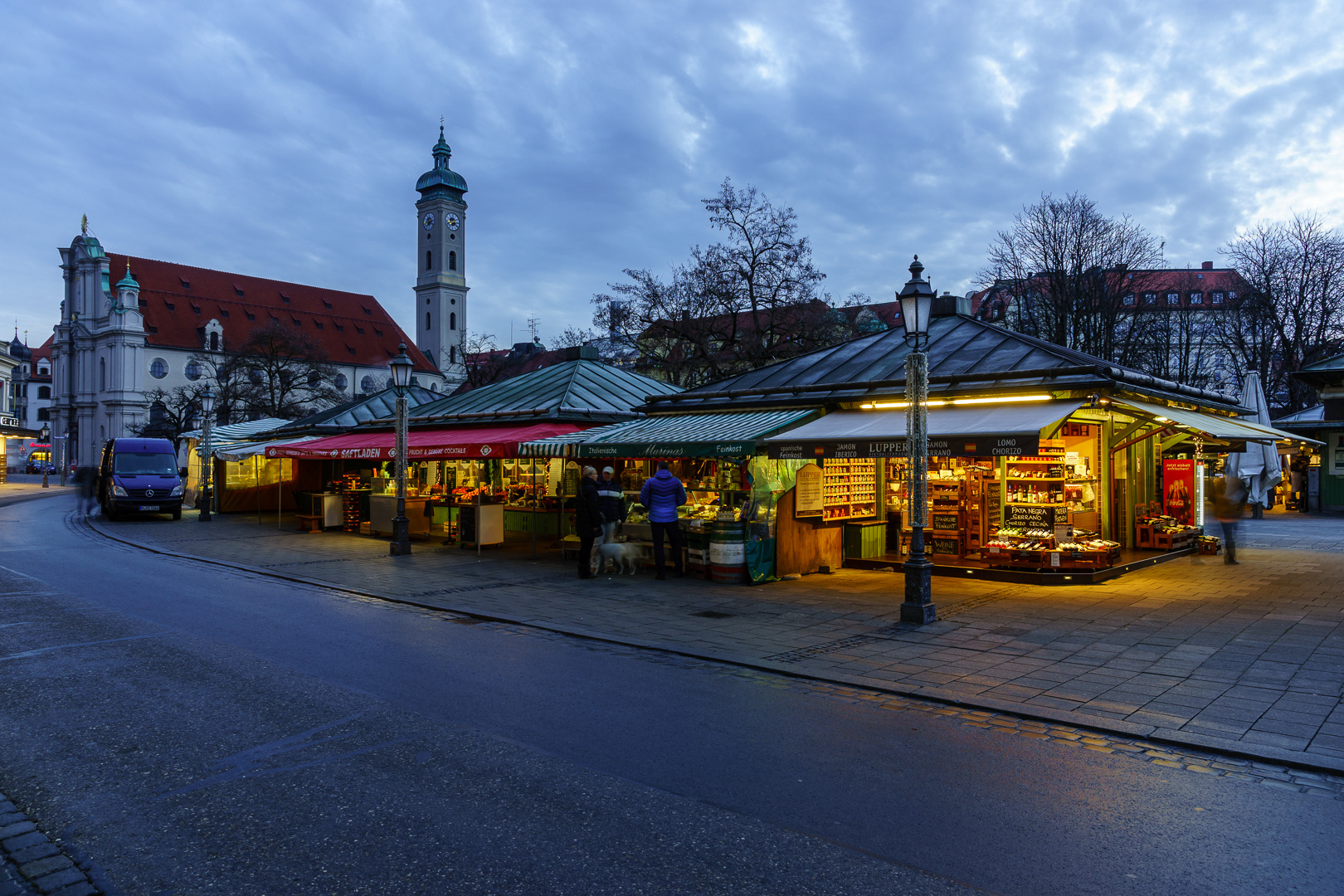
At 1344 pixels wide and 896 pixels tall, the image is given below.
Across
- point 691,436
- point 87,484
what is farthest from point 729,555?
point 87,484

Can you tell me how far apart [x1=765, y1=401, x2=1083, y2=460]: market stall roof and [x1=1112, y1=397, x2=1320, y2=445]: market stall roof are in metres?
2.05

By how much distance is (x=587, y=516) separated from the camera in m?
13.4

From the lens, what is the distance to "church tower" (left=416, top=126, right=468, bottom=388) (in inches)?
3568

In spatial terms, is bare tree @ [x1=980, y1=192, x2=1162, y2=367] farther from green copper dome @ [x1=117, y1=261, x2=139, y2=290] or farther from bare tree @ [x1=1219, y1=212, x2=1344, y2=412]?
green copper dome @ [x1=117, y1=261, x2=139, y2=290]

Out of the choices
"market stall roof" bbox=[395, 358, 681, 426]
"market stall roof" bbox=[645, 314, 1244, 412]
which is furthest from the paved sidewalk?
"market stall roof" bbox=[395, 358, 681, 426]

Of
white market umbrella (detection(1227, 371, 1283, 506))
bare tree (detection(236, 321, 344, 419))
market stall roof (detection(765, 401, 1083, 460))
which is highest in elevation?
bare tree (detection(236, 321, 344, 419))

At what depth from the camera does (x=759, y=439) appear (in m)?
12.8

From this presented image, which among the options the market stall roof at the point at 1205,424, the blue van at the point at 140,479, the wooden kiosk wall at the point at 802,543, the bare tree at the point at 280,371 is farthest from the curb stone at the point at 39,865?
the bare tree at the point at 280,371

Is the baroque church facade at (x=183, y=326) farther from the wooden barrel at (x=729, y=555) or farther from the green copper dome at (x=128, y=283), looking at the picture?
the wooden barrel at (x=729, y=555)

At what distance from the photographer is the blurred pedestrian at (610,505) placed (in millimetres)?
14008

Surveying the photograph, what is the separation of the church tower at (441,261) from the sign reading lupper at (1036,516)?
8082cm

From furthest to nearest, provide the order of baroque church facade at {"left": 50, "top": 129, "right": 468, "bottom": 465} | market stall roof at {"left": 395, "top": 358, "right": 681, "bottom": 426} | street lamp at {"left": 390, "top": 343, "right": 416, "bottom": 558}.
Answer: baroque church facade at {"left": 50, "top": 129, "right": 468, "bottom": 465} < market stall roof at {"left": 395, "top": 358, "right": 681, "bottom": 426} < street lamp at {"left": 390, "top": 343, "right": 416, "bottom": 558}

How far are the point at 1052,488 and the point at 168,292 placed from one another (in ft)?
277

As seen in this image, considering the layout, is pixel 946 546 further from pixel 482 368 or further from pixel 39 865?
pixel 482 368
